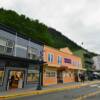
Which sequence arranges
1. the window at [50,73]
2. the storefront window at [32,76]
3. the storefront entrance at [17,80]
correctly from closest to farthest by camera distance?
the storefront entrance at [17,80], the storefront window at [32,76], the window at [50,73]

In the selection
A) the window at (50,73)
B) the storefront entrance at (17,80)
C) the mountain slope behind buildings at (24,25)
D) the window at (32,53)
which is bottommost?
the storefront entrance at (17,80)

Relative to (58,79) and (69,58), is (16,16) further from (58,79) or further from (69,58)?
(58,79)

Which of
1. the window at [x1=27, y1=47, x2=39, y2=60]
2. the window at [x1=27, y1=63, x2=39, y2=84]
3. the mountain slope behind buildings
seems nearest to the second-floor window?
the window at [x1=27, y1=47, x2=39, y2=60]

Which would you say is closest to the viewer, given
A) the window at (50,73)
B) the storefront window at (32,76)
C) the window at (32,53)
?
the storefront window at (32,76)

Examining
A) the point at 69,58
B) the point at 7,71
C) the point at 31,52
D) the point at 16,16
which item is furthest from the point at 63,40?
the point at 7,71

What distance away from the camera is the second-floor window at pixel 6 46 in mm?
23719

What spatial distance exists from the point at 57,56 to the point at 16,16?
2682cm

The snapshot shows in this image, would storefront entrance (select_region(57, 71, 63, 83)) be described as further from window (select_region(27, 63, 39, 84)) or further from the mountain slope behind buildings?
the mountain slope behind buildings

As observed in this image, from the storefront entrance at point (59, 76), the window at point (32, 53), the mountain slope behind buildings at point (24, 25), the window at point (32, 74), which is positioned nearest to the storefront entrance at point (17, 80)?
the window at point (32, 74)

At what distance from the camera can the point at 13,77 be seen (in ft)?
84.4

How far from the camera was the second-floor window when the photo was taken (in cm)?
2372

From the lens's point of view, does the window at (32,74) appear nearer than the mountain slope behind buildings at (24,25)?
Yes

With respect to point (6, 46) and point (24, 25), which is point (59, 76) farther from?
point (24, 25)

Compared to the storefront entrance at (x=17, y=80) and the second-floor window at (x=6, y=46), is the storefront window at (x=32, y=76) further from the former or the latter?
the second-floor window at (x=6, y=46)
